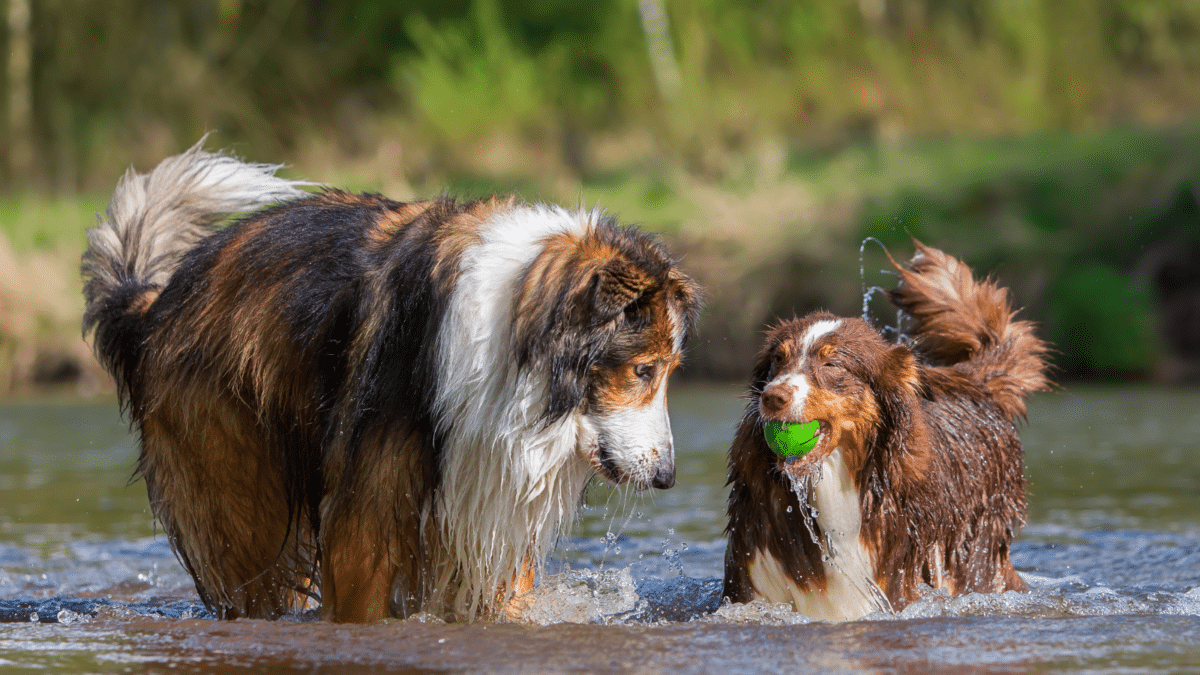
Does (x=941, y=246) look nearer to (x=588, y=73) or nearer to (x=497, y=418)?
(x=588, y=73)

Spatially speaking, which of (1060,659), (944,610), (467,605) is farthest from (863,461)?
(467,605)

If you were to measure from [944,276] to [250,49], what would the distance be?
20.3 metres

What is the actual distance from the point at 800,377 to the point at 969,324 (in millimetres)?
1616

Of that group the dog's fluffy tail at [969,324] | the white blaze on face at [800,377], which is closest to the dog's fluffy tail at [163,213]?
the white blaze on face at [800,377]

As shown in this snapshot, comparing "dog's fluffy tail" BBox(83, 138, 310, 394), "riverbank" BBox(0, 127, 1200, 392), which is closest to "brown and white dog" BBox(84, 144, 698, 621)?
"dog's fluffy tail" BBox(83, 138, 310, 394)

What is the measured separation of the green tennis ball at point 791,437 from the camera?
4.66 m

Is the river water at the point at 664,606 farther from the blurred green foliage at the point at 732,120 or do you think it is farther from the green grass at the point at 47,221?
the green grass at the point at 47,221

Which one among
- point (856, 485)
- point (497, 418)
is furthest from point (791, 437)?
point (497, 418)

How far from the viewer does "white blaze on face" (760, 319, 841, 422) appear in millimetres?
4641

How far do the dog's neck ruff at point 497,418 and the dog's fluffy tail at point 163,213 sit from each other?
1.42 meters

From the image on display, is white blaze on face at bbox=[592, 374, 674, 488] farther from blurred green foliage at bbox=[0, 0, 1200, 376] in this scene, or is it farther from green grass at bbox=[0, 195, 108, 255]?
green grass at bbox=[0, 195, 108, 255]

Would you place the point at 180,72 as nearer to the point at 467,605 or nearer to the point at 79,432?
the point at 79,432

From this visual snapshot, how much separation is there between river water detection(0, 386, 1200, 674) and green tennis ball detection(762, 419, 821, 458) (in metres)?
0.64

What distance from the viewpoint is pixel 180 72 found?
22.8m
